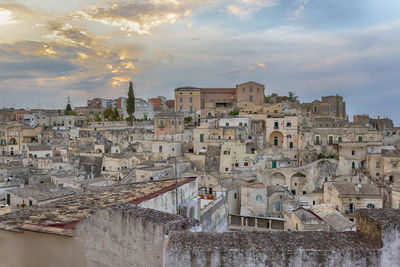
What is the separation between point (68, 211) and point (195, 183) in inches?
166

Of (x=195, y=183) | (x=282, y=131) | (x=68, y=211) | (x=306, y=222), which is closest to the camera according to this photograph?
(x=68, y=211)

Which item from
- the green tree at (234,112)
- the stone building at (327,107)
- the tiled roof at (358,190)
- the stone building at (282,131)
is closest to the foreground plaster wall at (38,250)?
the tiled roof at (358,190)

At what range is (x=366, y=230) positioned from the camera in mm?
4098

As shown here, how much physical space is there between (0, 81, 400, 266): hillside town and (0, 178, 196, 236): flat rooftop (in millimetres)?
37

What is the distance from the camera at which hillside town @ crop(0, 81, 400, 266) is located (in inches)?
171

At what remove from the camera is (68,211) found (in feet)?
24.4

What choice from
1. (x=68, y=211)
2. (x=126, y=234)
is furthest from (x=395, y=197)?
(x=126, y=234)

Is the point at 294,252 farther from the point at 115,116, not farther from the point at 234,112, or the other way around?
the point at 115,116

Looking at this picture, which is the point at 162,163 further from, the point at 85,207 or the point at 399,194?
the point at 85,207

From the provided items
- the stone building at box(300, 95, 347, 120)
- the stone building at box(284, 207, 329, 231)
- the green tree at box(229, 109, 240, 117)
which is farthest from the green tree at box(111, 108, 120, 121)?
the stone building at box(284, 207, 329, 231)

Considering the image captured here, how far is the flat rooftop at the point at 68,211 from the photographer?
6.07 m

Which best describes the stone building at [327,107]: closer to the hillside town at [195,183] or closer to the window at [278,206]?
the hillside town at [195,183]

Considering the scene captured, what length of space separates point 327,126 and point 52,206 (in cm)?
4660

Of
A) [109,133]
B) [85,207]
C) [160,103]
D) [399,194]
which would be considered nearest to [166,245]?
[85,207]
